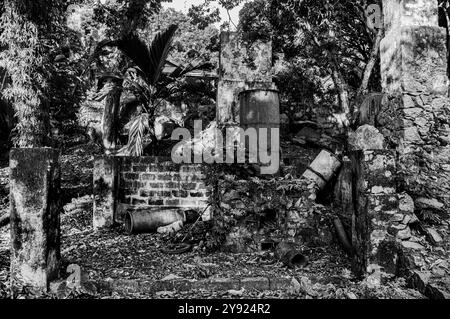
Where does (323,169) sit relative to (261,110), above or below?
below

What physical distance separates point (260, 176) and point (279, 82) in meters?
5.54

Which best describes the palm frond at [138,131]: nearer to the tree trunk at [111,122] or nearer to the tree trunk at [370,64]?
the tree trunk at [111,122]

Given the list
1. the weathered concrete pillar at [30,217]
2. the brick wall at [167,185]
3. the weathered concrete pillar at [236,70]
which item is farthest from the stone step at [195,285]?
the weathered concrete pillar at [236,70]

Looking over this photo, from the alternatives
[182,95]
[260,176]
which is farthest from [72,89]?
[260,176]

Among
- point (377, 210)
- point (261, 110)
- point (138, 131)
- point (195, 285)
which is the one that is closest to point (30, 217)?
point (195, 285)

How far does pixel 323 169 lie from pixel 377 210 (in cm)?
192

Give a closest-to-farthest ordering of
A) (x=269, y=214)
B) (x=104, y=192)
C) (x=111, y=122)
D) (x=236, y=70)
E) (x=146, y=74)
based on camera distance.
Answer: (x=269, y=214) → (x=104, y=192) → (x=146, y=74) → (x=111, y=122) → (x=236, y=70)

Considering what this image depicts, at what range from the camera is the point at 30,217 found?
11.9 ft

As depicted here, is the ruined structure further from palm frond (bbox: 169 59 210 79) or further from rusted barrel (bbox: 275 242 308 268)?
palm frond (bbox: 169 59 210 79)

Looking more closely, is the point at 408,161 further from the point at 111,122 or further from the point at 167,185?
the point at 111,122

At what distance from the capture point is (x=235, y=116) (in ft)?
31.0

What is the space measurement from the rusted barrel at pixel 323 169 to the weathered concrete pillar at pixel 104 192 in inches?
136

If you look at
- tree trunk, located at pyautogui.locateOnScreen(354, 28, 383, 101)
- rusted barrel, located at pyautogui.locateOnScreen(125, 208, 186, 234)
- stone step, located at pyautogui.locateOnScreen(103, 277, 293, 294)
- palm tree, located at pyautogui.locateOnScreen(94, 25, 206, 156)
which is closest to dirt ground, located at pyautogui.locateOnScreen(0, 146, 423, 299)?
stone step, located at pyautogui.locateOnScreen(103, 277, 293, 294)

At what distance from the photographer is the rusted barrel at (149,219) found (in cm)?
603
